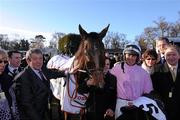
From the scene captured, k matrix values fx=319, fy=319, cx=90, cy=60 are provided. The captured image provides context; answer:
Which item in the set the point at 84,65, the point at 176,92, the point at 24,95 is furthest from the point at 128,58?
the point at 24,95

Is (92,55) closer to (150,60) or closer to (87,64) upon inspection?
(87,64)

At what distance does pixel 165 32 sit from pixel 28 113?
172 ft

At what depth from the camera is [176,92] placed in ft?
17.0

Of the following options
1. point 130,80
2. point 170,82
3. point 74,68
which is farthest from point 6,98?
point 170,82

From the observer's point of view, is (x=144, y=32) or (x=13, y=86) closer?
(x=13, y=86)

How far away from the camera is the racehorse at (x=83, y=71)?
440 centimetres

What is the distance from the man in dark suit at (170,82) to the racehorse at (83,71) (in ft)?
3.94

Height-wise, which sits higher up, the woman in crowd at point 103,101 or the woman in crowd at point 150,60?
Result: the woman in crowd at point 150,60

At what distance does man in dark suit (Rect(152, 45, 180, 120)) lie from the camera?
17.0 feet

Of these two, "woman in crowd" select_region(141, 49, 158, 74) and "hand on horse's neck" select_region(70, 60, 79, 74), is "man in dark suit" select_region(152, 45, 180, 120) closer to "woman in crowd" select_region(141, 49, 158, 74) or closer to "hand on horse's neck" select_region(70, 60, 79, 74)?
"woman in crowd" select_region(141, 49, 158, 74)

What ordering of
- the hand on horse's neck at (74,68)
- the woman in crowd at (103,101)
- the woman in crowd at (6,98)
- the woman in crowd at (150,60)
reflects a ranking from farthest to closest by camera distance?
the woman in crowd at (150,60) < the hand on horse's neck at (74,68) < the woman in crowd at (103,101) < the woman in crowd at (6,98)

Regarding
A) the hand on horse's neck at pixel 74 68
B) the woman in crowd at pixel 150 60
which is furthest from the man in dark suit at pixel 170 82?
the hand on horse's neck at pixel 74 68

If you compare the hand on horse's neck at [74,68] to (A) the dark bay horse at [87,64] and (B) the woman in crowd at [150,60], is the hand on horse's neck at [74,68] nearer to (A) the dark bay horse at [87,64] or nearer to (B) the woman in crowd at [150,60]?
(A) the dark bay horse at [87,64]

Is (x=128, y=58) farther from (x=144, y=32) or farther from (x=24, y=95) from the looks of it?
(x=144, y=32)
